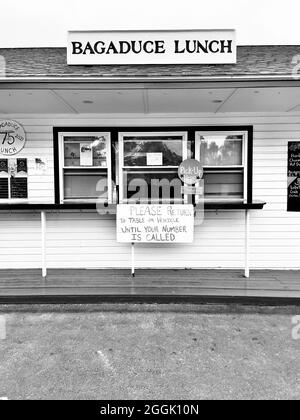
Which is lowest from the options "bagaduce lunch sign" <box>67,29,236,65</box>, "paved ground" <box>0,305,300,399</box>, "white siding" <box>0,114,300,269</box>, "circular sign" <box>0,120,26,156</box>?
"paved ground" <box>0,305,300,399</box>

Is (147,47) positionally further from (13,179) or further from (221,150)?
(13,179)

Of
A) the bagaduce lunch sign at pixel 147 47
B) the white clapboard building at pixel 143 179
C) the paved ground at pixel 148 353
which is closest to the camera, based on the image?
the paved ground at pixel 148 353

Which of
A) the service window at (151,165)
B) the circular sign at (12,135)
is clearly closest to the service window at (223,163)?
the service window at (151,165)

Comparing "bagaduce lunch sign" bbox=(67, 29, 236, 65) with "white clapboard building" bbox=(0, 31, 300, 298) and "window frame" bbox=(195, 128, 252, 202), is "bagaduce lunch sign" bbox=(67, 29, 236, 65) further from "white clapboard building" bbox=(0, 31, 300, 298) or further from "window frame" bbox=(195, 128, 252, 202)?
"window frame" bbox=(195, 128, 252, 202)

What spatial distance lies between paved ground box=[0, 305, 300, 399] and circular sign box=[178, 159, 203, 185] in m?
2.11

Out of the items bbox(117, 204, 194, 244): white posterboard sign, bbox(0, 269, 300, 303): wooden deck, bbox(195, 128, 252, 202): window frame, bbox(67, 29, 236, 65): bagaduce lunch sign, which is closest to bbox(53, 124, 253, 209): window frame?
bbox(195, 128, 252, 202): window frame

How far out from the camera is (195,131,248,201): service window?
5.38 m

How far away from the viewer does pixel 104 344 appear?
10.8 feet

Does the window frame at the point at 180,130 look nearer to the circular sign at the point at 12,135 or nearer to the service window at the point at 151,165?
the service window at the point at 151,165

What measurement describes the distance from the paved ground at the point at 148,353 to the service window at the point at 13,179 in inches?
79.9

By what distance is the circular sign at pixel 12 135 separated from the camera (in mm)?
5363

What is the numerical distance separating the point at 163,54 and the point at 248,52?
1.48 meters
